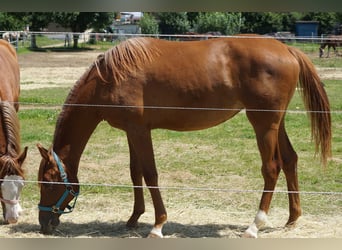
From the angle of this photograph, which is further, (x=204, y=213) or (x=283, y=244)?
(x=204, y=213)

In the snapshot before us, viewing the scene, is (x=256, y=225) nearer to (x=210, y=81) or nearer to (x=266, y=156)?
(x=266, y=156)

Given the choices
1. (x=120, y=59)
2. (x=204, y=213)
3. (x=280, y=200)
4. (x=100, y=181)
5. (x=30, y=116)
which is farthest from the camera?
(x=30, y=116)

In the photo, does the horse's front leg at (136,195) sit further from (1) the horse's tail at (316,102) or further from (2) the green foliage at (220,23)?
(2) the green foliage at (220,23)

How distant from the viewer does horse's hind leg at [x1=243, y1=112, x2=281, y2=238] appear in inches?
155

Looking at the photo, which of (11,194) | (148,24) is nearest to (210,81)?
(11,194)

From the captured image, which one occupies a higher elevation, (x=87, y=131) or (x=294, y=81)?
(x=294, y=81)

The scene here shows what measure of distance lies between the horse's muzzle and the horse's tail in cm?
211

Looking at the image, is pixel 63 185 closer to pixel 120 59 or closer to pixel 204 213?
pixel 120 59

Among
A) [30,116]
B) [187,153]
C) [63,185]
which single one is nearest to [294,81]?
[63,185]

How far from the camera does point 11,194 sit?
4.08 m

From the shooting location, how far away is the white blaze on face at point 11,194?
13.3ft

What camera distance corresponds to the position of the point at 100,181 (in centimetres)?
571
